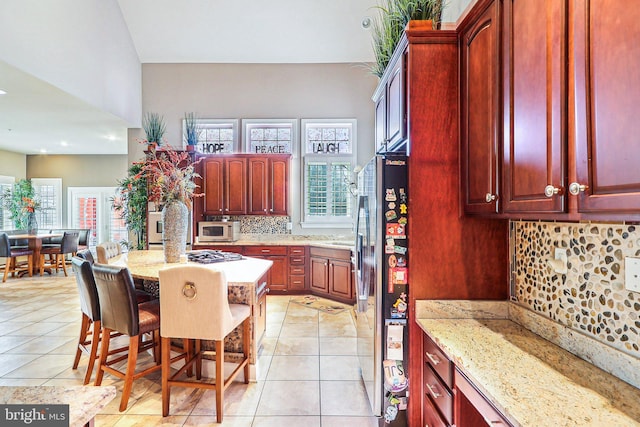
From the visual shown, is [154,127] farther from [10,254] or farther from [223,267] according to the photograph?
[10,254]

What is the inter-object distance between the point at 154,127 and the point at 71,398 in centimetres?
537

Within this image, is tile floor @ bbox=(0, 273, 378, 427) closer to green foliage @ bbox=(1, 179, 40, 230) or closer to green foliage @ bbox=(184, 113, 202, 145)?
green foliage @ bbox=(184, 113, 202, 145)

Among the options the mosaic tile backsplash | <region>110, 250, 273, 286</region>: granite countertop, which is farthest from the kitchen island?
the mosaic tile backsplash

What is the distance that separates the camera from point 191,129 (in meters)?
5.17

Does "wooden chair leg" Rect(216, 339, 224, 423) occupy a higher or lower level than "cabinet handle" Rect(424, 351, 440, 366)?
lower

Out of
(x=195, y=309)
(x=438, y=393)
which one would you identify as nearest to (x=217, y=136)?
(x=195, y=309)

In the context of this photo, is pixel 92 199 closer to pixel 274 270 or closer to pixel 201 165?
pixel 201 165

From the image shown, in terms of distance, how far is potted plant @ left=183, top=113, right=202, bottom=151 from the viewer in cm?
514

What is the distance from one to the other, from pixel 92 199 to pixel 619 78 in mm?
10489

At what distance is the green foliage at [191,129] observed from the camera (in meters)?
5.15

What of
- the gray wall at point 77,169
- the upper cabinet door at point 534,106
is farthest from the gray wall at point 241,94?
the upper cabinet door at point 534,106

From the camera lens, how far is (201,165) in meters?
5.24

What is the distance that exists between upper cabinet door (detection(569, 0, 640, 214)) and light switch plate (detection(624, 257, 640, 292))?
0.33 m

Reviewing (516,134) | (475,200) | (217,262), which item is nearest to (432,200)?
(475,200)
